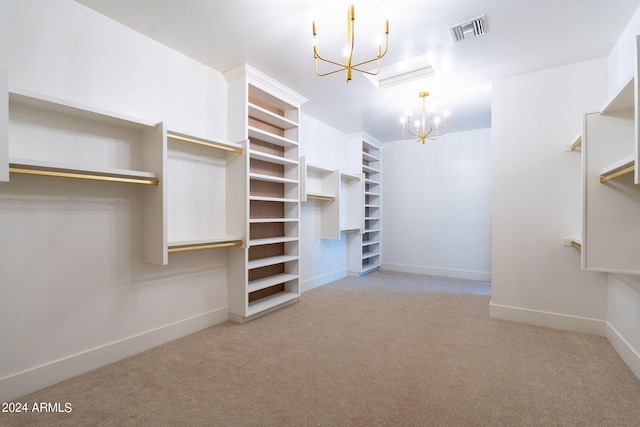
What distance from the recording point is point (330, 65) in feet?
10.4

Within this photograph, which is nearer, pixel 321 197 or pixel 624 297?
pixel 624 297

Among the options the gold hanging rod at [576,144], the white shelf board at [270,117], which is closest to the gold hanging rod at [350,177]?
the white shelf board at [270,117]

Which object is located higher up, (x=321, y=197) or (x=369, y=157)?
(x=369, y=157)

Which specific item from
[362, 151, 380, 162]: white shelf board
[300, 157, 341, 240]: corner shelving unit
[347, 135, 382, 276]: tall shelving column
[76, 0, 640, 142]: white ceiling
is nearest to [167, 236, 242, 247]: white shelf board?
[76, 0, 640, 142]: white ceiling

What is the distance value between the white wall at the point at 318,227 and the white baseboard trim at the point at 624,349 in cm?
355

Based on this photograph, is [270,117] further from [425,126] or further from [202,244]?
[425,126]

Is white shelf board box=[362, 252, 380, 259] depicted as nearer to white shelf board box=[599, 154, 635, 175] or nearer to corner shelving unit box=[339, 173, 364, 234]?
corner shelving unit box=[339, 173, 364, 234]

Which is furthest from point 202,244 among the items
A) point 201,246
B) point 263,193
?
point 263,193

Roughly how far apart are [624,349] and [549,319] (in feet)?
2.33

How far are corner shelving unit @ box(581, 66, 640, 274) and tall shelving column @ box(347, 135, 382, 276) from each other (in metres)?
3.83

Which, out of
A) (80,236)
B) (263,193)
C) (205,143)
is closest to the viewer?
(80,236)

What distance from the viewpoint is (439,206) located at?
589 centimetres

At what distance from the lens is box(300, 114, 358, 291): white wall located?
15.4ft

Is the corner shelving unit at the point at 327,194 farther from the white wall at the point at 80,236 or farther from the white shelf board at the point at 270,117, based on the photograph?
the white wall at the point at 80,236
